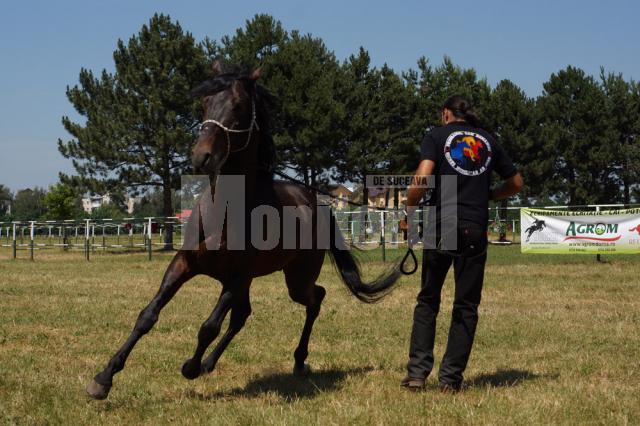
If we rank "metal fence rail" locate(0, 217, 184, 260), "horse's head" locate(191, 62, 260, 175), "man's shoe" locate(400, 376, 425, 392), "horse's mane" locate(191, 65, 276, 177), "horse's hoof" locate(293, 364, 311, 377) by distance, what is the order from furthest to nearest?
"metal fence rail" locate(0, 217, 184, 260), "horse's hoof" locate(293, 364, 311, 377), "man's shoe" locate(400, 376, 425, 392), "horse's mane" locate(191, 65, 276, 177), "horse's head" locate(191, 62, 260, 175)

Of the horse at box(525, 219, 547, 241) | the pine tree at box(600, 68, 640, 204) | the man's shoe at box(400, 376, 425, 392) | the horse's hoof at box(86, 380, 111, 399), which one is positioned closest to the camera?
Result: the horse's hoof at box(86, 380, 111, 399)

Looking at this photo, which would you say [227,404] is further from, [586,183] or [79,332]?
[586,183]

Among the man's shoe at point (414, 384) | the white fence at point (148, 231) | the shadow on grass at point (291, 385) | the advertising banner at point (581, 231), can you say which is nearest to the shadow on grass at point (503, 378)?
the man's shoe at point (414, 384)

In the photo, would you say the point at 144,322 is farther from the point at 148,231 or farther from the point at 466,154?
the point at 148,231

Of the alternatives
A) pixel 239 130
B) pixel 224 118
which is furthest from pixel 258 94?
pixel 224 118

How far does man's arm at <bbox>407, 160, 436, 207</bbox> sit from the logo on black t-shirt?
153mm

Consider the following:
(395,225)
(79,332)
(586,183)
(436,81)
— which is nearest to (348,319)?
(79,332)

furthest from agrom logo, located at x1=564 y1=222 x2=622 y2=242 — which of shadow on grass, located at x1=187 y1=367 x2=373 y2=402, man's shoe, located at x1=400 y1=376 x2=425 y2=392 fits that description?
man's shoe, located at x1=400 y1=376 x2=425 y2=392

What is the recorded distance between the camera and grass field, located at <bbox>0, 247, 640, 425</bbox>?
463 cm

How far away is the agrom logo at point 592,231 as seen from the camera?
18359 mm

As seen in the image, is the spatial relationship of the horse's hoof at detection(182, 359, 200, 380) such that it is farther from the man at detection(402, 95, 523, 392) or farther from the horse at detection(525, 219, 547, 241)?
the horse at detection(525, 219, 547, 241)

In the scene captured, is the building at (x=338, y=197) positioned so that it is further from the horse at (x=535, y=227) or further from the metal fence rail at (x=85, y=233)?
the metal fence rail at (x=85, y=233)

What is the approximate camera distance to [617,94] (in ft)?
180

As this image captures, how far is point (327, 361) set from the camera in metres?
6.78
